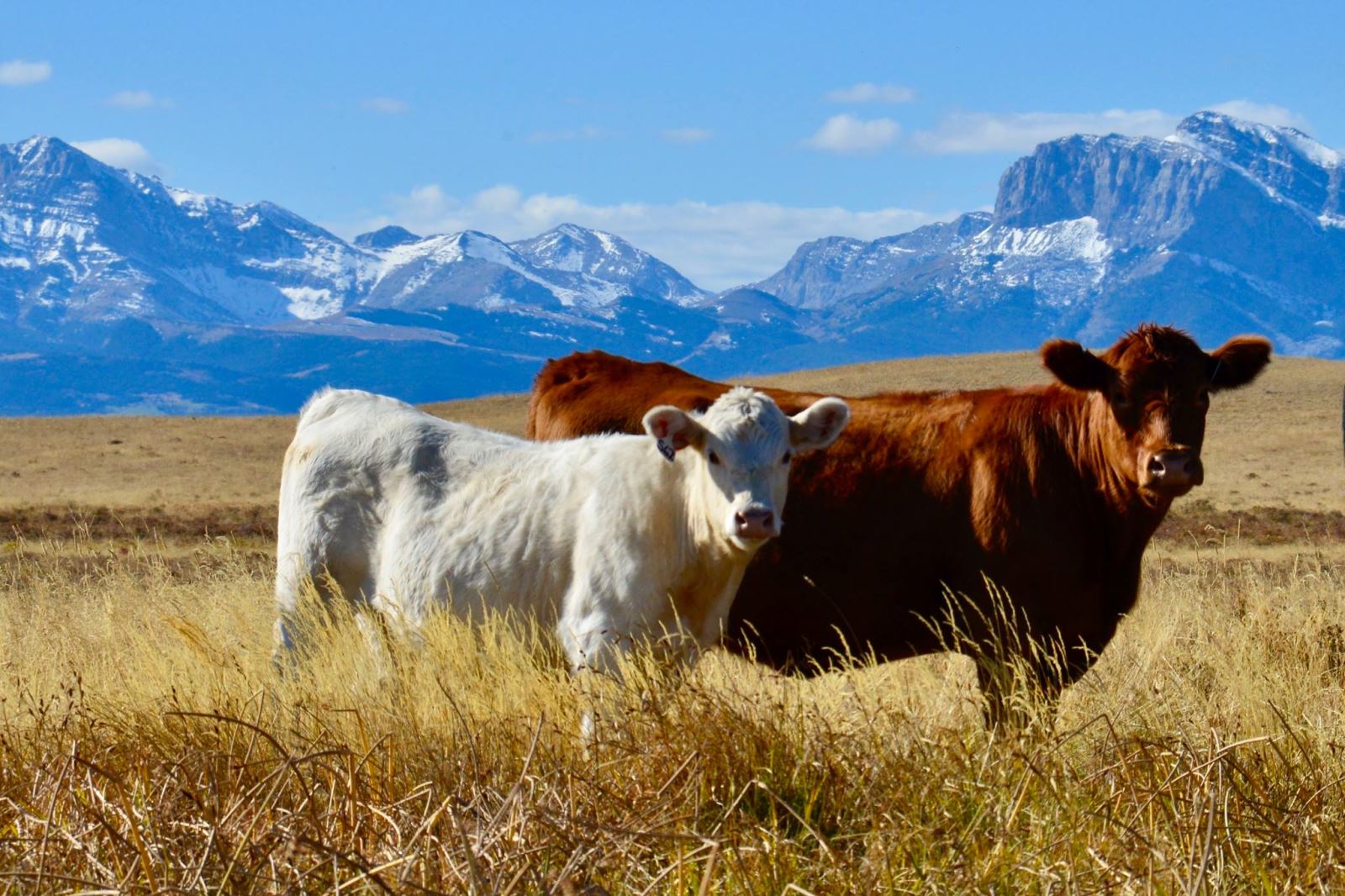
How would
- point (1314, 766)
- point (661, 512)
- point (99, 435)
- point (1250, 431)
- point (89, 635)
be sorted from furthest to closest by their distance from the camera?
point (99, 435)
point (1250, 431)
point (89, 635)
point (661, 512)
point (1314, 766)

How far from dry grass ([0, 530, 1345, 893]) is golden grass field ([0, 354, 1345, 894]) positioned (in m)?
0.02

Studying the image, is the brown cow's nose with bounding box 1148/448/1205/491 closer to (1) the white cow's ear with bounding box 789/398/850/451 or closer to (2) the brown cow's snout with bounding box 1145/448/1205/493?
(2) the brown cow's snout with bounding box 1145/448/1205/493

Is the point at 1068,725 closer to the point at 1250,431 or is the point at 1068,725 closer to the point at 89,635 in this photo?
the point at 89,635

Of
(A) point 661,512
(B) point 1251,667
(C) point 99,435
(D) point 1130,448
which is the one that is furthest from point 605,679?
(C) point 99,435

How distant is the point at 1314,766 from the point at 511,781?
2.87 metres

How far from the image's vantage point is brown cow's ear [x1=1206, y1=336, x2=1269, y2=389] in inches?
299

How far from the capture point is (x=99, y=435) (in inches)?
2491

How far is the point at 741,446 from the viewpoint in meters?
6.77

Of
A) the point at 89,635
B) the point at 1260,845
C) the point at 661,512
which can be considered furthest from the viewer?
the point at 89,635

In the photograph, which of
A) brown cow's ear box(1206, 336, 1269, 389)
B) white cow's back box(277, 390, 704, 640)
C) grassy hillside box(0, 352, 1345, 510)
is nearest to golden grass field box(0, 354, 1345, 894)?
white cow's back box(277, 390, 704, 640)

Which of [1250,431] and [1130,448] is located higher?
[1130,448]

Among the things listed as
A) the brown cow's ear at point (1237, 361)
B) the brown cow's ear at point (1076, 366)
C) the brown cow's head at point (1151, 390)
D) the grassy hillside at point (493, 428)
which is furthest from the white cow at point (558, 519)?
the grassy hillside at point (493, 428)

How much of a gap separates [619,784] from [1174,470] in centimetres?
352

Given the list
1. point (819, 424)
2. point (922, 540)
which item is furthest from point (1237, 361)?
point (819, 424)
